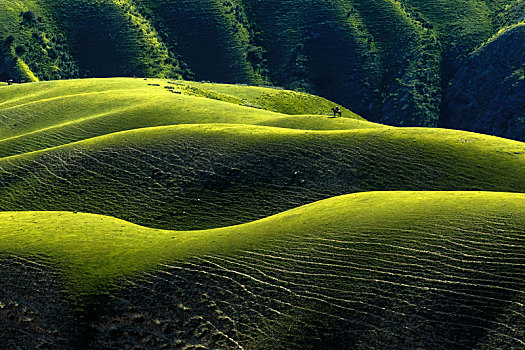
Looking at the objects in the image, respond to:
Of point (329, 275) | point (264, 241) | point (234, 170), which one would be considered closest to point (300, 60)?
point (234, 170)

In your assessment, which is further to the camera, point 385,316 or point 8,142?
point 8,142

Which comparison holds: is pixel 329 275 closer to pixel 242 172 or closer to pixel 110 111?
pixel 242 172

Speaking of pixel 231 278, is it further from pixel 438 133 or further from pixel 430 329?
pixel 438 133

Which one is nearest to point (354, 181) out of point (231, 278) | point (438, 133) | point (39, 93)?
point (438, 133)

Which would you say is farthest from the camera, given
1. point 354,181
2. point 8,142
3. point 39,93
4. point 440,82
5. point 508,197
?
point 440,82

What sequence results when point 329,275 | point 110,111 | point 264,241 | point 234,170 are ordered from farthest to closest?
1. point 110,111
2. point 234,170
3. point 264,241
4. point 329,275

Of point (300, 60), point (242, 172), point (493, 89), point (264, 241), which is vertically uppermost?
point (300, 60)

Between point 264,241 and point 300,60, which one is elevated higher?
point 300,60
